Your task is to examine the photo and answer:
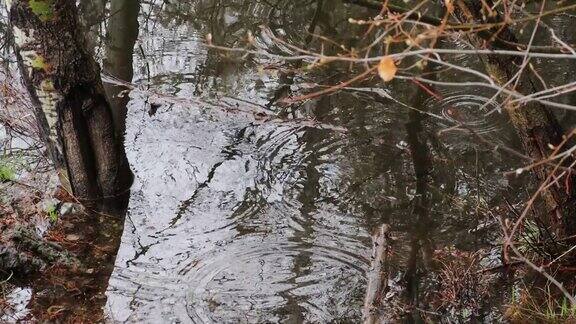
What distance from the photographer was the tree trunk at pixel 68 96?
205 inches

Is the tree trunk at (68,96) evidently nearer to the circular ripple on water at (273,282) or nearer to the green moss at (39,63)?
the green moss at (39,63)

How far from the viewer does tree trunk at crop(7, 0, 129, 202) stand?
520cm

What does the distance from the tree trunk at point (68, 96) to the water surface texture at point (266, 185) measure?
49 centimetres

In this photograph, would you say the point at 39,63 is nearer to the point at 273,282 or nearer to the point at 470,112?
the point at 273,282

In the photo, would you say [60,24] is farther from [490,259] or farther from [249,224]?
[490,259]

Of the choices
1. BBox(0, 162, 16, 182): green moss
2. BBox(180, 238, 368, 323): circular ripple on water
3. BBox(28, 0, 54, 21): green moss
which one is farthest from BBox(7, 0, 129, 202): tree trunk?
BBox(180, 238, 368, 323): circular ripple on water

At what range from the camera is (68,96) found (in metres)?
5.47

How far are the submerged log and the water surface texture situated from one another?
0.17m

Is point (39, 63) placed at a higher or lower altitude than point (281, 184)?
higher

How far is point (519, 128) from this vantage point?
5543 millimetres

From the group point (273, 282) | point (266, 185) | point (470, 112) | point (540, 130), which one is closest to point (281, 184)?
point (266, 185)

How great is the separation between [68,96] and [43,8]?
2.45 ft

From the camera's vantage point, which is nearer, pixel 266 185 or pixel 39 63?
pixel 39 63

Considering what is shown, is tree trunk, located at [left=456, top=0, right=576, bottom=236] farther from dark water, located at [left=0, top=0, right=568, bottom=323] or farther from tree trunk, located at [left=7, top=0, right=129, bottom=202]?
tree trunk, located at [left=7, top=0, right=129, bottom=202]
